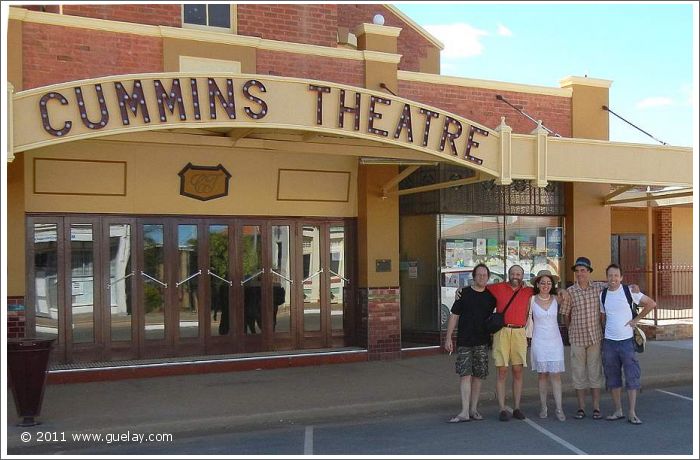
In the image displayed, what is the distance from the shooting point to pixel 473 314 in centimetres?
789

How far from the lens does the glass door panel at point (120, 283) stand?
10719mm

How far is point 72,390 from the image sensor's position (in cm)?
955

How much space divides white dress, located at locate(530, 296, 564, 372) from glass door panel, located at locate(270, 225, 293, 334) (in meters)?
4.71

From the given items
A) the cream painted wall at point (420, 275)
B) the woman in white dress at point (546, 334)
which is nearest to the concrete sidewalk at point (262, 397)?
the woman in white dress at point (546, 334)

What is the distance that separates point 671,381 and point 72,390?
26.0 ft

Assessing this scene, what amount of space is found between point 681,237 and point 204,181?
1442 centimetres

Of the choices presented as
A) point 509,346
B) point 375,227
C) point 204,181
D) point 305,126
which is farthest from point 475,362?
point 204,181

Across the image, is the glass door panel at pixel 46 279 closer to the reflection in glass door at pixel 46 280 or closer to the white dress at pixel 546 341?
the reflection in glass door at pixel 46 280

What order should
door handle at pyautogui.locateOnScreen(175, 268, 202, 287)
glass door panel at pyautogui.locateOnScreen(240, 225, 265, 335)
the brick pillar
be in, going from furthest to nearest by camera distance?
the brick pillar
glass door panel at pyautogui.locateOnScreen(240, 225, 265, 335)
door handle at pyautogui.locateOnScreen(175, 268, 202, 287)

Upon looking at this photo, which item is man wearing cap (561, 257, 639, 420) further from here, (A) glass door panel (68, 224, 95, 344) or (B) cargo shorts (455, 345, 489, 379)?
(A) glass door panel (68, 224, 95, 344)

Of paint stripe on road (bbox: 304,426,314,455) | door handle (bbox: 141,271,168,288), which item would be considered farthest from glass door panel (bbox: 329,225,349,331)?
paint stripe on road (bbox: 304,426,314,455)

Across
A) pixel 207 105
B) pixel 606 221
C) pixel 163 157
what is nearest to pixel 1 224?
pixel 207 105

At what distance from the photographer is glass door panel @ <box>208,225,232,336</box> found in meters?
11.3

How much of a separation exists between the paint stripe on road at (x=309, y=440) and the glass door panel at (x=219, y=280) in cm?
378
